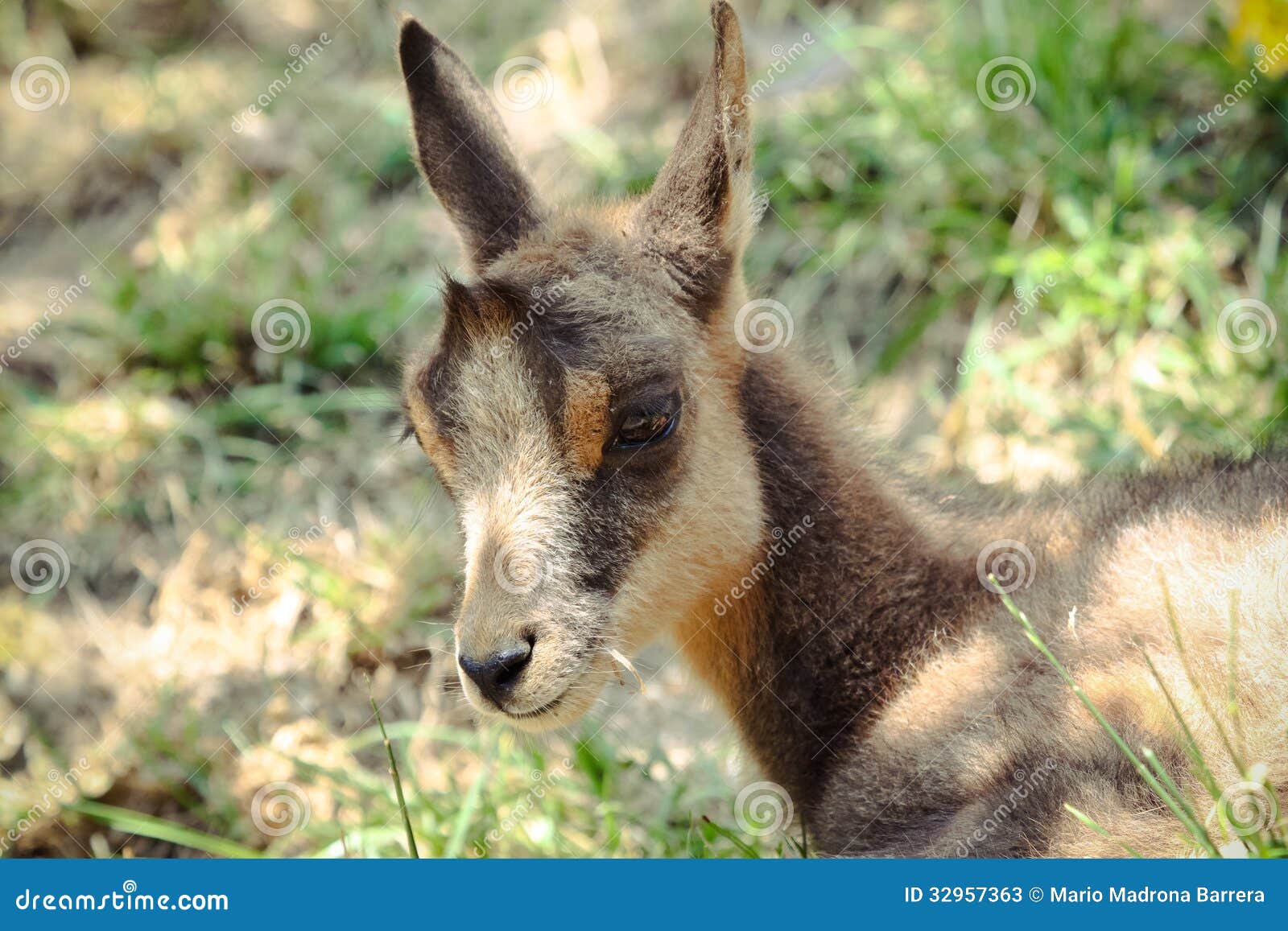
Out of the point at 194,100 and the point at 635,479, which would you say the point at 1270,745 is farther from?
the point at 194,100

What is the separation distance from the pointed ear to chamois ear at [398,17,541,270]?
0.70m

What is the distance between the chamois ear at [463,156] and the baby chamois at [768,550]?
12 mm

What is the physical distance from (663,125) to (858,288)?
2170mm

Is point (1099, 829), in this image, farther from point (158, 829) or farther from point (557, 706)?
point (158, 829)

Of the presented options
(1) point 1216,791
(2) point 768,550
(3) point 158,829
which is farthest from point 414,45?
(1) point 1216,791

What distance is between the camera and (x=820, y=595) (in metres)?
5.20

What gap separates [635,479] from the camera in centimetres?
480

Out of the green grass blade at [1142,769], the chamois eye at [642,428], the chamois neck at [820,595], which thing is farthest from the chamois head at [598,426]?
the green grass blade at [1142,769]

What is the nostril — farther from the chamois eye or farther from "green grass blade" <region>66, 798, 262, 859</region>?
"green grass blade" <region>66, 798, 262, 859</region>

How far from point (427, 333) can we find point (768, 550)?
7.42 feet

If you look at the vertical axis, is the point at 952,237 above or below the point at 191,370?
above

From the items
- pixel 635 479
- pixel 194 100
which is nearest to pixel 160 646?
pixel 635 479

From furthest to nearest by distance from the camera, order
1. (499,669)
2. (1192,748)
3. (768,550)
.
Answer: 1. (768,550)
2. (499,669)
3. (1192,748)

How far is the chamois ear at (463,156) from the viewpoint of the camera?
5527 mm
